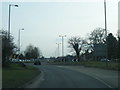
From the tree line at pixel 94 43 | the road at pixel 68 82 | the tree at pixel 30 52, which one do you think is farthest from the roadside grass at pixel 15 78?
the tree at pixel 30 52

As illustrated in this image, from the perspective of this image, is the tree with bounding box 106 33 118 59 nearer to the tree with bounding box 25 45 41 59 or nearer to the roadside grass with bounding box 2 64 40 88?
the tree with bounding box 25 45 41 59

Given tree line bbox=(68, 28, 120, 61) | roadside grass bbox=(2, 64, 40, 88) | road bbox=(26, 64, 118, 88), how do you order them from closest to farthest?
roadside grass bbox=(2, 64, 40, 88) → road bbox=(26, 64, 118, 88) → tree line bbox=(68, 28, 120, 61)

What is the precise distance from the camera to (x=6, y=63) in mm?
49375

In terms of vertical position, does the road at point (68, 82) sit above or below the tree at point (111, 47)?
below

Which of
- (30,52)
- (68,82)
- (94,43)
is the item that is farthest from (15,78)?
(30,52)

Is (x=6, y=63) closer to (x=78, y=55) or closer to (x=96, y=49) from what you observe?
(x=96, y=49)

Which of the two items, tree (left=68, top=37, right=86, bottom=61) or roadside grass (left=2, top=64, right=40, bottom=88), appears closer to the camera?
roadside grass (left=2, top=64, right=40, bottom=88)

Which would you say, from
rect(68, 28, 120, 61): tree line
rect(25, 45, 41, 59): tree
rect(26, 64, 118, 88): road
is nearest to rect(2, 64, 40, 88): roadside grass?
rect(26, 64, 118, 88): road

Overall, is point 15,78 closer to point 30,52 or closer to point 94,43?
point 94,43

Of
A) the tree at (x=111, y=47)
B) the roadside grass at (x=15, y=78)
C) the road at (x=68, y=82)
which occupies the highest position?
the tree at (x=111, y=47)

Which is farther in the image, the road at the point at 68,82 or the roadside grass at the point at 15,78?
the road at the point at 68,82

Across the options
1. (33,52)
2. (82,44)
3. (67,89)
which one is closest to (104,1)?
(67,89)

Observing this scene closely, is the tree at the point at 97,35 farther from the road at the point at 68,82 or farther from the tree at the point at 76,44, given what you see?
the road at the point at 68,82

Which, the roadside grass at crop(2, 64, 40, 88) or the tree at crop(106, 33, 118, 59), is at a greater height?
the tree at crop(106, 33, 118, 59)
